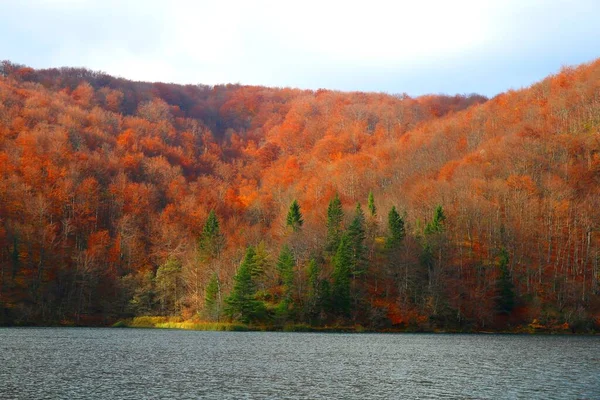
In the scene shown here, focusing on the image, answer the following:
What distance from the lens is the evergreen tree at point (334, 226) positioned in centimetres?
10425

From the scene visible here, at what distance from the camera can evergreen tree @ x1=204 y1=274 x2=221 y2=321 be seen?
3829 inches

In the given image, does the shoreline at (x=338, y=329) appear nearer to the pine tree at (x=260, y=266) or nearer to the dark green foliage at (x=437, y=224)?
the pine tree at (x=260, y=266)

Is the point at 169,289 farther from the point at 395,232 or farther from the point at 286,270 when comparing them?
the point at 395,232

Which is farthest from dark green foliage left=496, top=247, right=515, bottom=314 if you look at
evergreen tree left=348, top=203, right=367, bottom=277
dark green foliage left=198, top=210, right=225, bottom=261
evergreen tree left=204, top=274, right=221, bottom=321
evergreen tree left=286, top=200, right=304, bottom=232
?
dark green foliage left=198, top=210, right=225, bottom=261

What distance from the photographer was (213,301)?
9762cm

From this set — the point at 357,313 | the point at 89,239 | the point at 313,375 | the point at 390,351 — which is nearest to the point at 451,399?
the point at 313,375

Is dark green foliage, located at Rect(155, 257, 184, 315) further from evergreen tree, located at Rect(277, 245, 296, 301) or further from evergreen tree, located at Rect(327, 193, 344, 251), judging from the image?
evergreen tree, located at Rect(327, 193, 344, 251)

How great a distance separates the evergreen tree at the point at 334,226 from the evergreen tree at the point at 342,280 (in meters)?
5.58

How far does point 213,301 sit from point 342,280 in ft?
68.4

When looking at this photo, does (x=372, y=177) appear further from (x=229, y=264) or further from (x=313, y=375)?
(x=313, y=375)

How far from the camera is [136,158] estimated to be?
18562cm

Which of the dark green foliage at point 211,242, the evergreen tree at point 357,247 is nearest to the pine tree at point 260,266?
the evergreen tree at point 357,247

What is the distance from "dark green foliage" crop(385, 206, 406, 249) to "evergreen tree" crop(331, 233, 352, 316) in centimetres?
724

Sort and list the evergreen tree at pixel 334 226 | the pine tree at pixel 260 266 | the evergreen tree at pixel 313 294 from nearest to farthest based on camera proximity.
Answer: the evergreen tree at pixel 313 294 → the pine tree at pixel 260 266 → the evergreen tree at pixel 334 226
